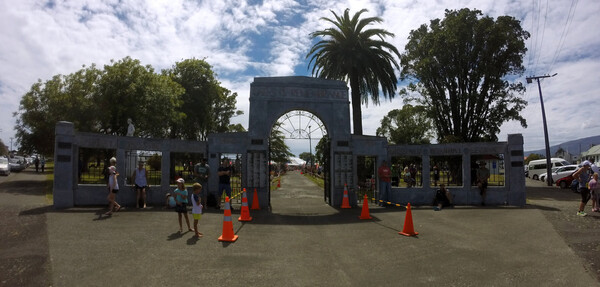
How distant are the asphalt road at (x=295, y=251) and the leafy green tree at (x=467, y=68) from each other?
17.2 metres

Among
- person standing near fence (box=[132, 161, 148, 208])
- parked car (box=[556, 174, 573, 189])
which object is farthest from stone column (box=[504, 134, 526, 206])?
parked car (box=[556, 174, 573, 189])

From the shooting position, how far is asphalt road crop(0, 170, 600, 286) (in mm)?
5977

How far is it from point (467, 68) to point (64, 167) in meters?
25.6

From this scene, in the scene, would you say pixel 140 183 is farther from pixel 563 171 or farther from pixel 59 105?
pixel 563 171

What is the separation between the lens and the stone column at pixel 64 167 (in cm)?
1255

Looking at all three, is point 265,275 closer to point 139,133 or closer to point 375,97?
point 375,97

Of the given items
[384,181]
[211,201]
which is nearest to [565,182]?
[384,181]

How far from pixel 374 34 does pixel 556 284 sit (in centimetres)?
1952

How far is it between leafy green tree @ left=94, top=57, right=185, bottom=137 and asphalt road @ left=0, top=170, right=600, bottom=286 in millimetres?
14867

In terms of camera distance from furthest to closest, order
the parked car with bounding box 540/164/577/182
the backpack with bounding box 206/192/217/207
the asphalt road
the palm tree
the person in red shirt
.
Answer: the parked car with bounding box 540/164/577/182
the palm tree
the person in red shirt
the backpack with bounding box 206/192/217/207
the asphalt road

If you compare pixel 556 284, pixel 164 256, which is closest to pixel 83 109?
pixel 164 256

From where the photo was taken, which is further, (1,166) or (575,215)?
(1,166)

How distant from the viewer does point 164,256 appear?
23.2 feet

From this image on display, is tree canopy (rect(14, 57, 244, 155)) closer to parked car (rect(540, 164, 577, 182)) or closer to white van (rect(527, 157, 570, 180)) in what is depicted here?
parked car (rect(540, 164, 577, 182))
